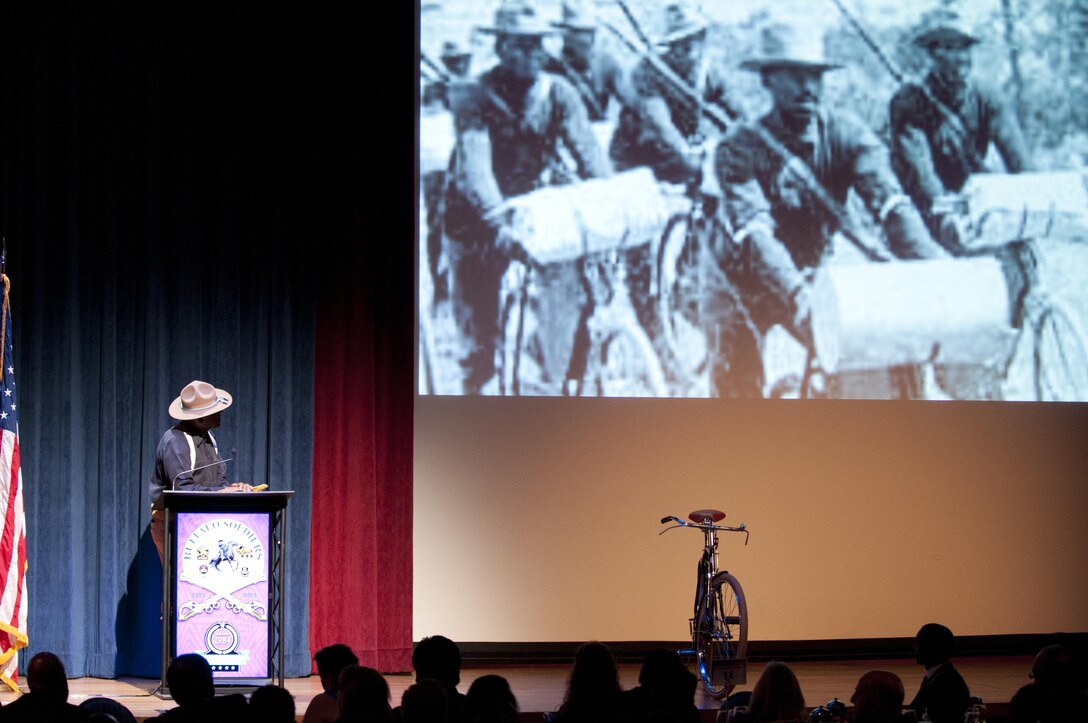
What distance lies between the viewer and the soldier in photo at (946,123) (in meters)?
7.07

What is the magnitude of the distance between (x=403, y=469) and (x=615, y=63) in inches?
98.6

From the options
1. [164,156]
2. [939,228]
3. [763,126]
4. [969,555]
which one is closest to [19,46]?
[164,156]

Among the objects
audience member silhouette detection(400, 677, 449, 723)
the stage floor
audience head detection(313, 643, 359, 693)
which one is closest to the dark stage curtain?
the stage floor

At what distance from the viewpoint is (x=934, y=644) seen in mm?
4125

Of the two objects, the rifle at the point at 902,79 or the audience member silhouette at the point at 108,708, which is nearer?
the audience member silhouette at the point at 108,708

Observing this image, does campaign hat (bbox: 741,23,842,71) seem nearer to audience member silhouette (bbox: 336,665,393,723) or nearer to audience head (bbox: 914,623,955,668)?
audience head (bbox: 914,623,955,668)

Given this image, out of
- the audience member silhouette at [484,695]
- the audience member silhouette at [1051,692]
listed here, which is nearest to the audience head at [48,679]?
the audience member silhouette at [484,695]

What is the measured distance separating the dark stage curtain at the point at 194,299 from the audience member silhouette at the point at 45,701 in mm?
2935

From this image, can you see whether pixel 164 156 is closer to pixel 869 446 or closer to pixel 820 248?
pixel 820 248

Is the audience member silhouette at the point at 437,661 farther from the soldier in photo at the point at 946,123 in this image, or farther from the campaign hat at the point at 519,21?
the soldier in photo at the point at 946,123

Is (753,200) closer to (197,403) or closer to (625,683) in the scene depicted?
(625,683)

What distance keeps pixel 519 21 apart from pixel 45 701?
15.2 ft

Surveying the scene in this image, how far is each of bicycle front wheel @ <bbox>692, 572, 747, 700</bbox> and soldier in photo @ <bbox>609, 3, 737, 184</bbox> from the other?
2.34 metres

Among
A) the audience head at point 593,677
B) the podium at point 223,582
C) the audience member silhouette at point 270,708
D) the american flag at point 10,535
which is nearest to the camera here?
the audience member silhouette at point 270,708
